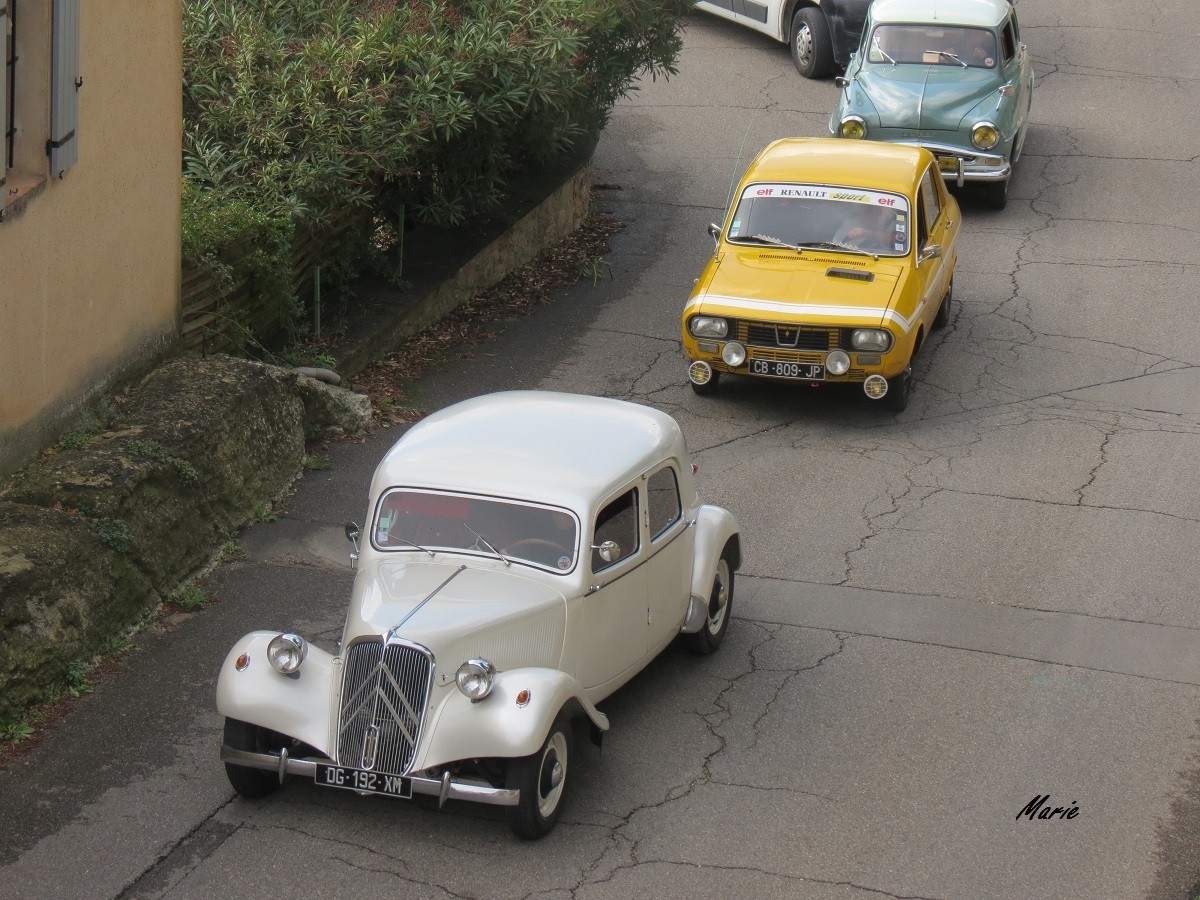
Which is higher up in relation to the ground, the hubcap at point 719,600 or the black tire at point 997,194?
the black tire at point 997,194

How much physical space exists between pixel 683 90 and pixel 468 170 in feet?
28.1

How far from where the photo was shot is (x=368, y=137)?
12.3 meters

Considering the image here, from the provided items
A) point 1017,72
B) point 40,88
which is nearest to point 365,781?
point 40,88

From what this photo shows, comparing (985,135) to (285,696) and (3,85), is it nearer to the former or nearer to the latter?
(3,85)

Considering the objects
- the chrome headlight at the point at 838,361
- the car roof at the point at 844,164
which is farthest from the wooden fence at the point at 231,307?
the chrome headlight at the point at 838,361

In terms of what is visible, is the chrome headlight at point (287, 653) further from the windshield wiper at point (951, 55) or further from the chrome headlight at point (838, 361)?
the windshield wiper at point (951, 55)

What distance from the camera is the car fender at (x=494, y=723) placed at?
21.1 feet

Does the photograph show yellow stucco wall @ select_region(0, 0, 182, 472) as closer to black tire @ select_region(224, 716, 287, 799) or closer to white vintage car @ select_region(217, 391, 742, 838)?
white vintage car @ select_region(217, 391, 742, 838)

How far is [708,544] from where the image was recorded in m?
8.46

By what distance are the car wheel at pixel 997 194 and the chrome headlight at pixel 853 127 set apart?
1678mm

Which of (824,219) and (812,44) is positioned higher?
(812,44)

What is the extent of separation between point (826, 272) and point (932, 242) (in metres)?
1.34

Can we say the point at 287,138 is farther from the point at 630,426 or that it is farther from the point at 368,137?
the point at 630,426

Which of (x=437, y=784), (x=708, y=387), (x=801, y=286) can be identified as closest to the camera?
(x=437, y=784)
